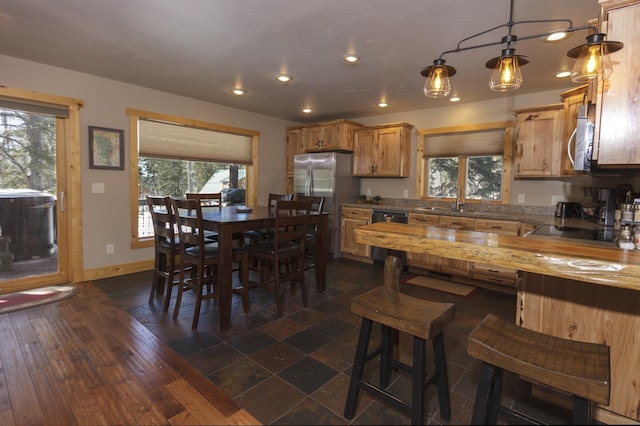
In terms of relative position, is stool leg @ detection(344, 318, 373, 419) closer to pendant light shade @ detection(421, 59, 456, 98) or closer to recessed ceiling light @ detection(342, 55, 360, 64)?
pendant light shade @ detection(421, 59, 456, 98)

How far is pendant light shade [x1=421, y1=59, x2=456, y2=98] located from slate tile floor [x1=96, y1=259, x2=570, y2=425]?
176cm

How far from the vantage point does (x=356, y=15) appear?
231 cm

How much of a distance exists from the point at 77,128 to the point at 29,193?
0.86 metres

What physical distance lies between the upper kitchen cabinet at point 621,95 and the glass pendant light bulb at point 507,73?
38cm

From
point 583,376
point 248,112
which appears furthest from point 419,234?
point 248,112

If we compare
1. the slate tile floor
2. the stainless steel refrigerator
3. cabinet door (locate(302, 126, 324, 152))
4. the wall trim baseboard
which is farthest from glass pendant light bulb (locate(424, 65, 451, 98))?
the wall trim baseboard

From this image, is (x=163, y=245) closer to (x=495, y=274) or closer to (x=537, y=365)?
(x=537, y=365)

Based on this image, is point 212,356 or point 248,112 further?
point 248,112

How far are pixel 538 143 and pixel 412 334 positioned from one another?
331 centimetres

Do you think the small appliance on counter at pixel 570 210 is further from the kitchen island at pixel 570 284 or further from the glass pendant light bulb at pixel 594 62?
the glass pendant light bulb at pixel 594 62

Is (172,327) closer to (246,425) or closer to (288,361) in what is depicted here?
(288,361)

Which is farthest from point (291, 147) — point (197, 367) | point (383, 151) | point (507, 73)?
point (507, 73)

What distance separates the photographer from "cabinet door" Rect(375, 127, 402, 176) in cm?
496

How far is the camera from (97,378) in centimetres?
198
